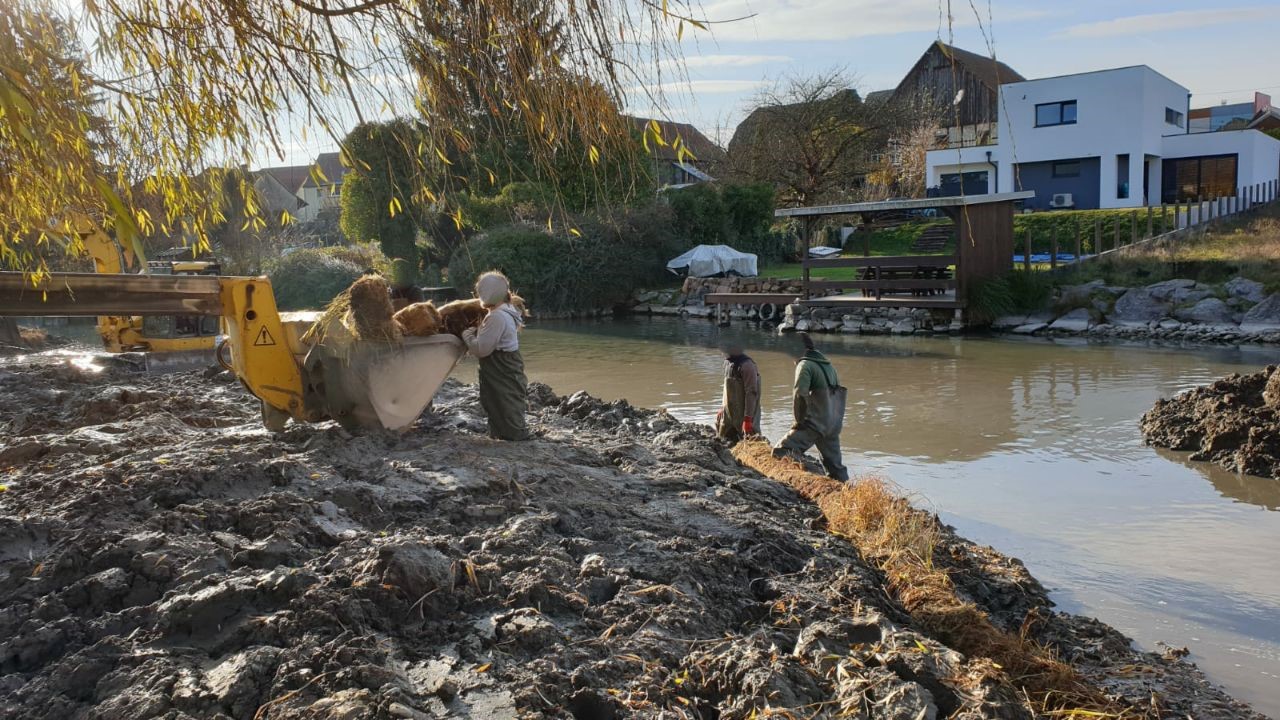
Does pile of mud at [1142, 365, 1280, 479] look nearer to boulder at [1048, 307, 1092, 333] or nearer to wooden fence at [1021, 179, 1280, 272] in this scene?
boulder at [1048, 307, 1092, 333]

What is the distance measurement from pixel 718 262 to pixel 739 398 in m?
27.0

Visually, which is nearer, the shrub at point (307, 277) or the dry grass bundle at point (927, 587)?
the dry grass bundle at point (927, 587)

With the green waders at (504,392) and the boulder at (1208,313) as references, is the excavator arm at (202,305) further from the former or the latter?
the boulder at (1208,313)

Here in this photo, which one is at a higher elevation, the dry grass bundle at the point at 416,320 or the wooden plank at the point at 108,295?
the wooden plank at the point at 108,295

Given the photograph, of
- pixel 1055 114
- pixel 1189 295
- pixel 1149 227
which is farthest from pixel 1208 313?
pixel 1055 114

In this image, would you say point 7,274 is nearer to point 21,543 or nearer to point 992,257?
point 21,543

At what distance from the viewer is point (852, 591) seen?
5.14 meters

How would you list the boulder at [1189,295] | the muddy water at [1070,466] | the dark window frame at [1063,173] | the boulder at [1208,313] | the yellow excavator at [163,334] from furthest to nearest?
the dark window frame at [1063,173]
the boulder at [1189,295]
the boulder at [1208,313]
the yellow excavator at [163,334]
the muddy water at [1070,466]

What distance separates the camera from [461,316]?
25.3 feet

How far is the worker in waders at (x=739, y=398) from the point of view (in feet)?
33.4

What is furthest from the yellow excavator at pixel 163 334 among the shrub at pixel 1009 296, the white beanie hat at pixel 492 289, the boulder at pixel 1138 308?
the boulder at pixel 1138 308

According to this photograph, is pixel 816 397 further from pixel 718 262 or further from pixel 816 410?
pixel 718 262

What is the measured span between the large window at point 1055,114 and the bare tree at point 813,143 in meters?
7.06

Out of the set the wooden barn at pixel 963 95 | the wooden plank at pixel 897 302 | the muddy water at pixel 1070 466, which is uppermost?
the wooden barn at pixel 963 95
